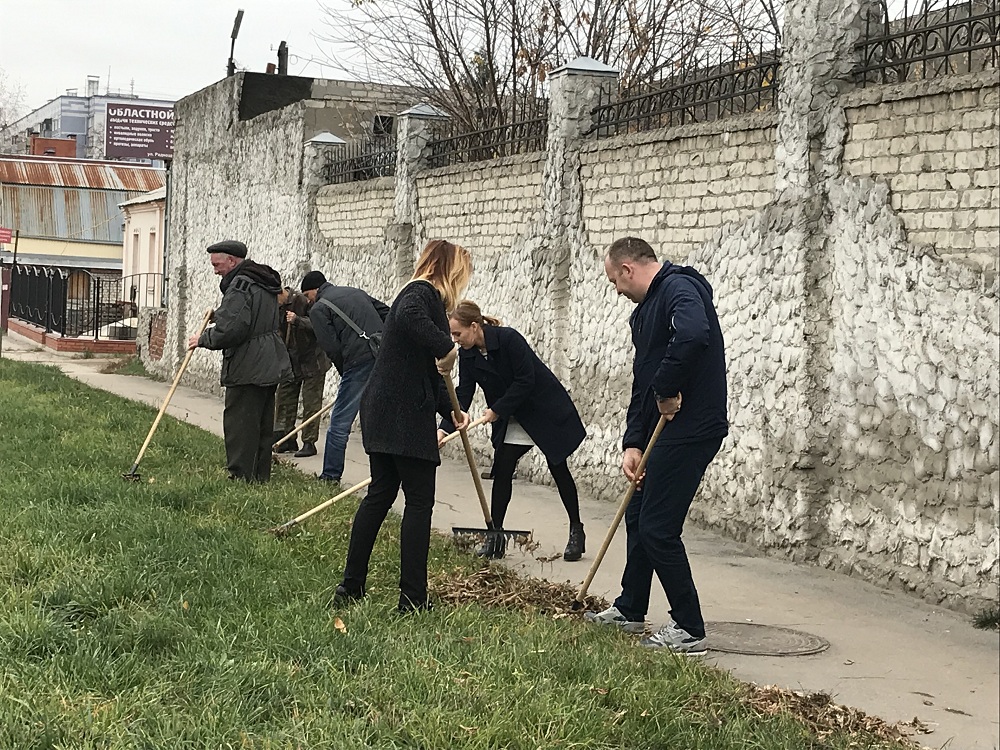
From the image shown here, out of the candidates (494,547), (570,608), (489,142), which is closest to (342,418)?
(494,547)

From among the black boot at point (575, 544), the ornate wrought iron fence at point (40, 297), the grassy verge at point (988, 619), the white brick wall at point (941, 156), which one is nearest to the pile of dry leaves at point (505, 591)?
the black boot at point (575, 544)

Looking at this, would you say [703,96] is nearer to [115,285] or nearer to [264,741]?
[264,741]

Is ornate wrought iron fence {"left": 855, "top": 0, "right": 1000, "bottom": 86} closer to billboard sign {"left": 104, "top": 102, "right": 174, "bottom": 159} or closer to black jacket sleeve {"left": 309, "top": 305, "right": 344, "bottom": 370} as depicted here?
black jacket sleeve {"left": 309, "top": 305, "right": 344, "bottom": 370}

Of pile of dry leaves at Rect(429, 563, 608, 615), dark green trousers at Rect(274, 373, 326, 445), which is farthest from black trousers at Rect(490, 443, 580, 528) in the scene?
dark green trousers at Rect(274, 373, 326, 445)

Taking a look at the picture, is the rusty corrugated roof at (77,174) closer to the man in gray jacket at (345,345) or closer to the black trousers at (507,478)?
the man in gray jacket at (345,345)

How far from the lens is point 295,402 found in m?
13.8

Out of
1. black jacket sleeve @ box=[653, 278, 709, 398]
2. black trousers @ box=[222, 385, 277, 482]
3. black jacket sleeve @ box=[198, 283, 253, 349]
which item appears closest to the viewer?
black jacket sleeve @ box=[653, 278, 709, 398]

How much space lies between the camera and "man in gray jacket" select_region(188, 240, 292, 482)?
1002 centimetres

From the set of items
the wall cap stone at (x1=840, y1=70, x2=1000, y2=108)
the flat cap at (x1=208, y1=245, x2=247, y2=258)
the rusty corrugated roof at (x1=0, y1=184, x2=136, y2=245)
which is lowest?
the flat cap at (x1=208, y1=245, x2=247, y2=258)

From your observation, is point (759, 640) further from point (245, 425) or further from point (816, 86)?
point (245, 425)

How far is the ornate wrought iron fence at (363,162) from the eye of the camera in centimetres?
1596

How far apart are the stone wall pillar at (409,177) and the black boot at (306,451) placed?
7.54ft

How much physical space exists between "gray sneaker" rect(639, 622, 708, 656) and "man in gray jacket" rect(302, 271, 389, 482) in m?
4.97

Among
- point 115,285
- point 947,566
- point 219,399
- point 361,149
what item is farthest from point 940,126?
point 115,285
